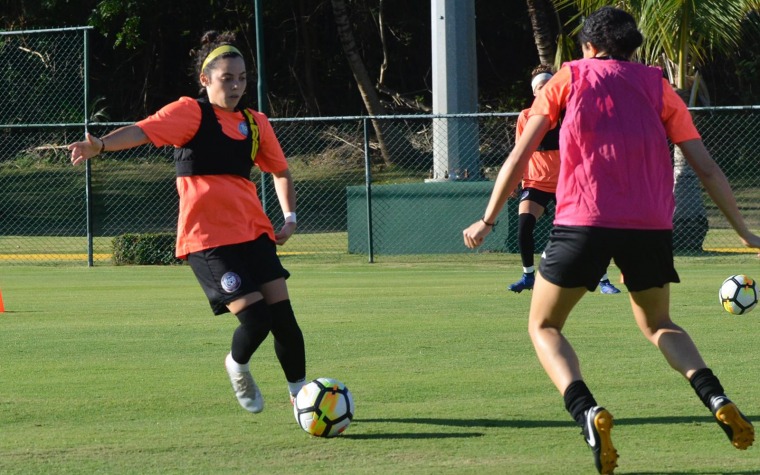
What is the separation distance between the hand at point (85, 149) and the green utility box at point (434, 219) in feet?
40.6

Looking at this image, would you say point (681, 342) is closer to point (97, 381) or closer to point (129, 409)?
point (129, 409)

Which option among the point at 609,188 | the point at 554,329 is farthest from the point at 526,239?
the point at 609,188

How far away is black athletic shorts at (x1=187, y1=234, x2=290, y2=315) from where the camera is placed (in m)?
5.78

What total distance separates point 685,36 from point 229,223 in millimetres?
12706

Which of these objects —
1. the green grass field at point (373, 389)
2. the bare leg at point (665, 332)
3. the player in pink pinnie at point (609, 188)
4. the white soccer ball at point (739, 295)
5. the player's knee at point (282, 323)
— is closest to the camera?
the player in pink pinnie at point (609, 188)

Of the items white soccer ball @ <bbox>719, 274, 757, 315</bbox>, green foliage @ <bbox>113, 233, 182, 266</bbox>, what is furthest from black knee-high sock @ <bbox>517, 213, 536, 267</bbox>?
green foliage @ <bbox>113, 233, 182, 266</bbox>

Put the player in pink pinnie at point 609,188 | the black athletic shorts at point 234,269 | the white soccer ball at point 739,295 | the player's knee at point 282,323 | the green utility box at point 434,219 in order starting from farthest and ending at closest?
the green utility box at point 434,219 < the white soccer ball at point 739,295 < the player's knee at point 282,323 < the black athletic shorts at point 234,269 < the player in pink pinnie at point 609,188

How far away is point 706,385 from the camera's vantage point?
15.8ft

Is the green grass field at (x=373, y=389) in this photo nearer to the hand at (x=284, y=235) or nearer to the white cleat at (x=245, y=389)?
the white cleat at (x=245, y=389)

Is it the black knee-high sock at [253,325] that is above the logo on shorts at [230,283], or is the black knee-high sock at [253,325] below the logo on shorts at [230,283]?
below

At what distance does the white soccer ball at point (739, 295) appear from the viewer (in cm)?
969

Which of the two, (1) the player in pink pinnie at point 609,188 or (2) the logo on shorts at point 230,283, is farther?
(2) the logo on shorts at point 230,283

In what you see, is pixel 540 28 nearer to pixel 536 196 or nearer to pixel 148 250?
pixel 148 250

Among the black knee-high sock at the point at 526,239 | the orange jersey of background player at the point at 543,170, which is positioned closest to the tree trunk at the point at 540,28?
the black knee-high sock at the point at 526,239
